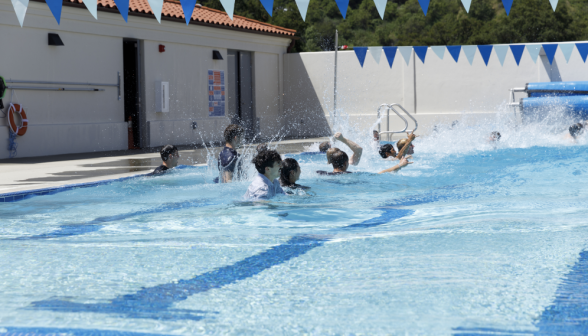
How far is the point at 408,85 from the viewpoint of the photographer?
17.7m

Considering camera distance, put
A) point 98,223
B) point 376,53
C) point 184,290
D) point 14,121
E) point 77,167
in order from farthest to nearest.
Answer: point 376,53 → point 14,121 → point 77,167 → point 98,223 → point 184,290

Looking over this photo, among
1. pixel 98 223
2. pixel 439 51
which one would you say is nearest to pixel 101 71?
pixel 98 223

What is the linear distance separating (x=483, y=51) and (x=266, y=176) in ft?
41.7

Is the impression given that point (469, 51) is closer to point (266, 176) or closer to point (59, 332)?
point (266, 176)

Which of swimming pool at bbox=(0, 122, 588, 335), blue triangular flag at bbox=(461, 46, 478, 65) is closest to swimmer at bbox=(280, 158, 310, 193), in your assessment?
swimming pool at bbox=(0, 122, 588, 335)

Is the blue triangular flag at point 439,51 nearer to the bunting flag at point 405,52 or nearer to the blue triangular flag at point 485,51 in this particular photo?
the bunting flag at point 405,52

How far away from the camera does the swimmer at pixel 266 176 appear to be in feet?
16.2

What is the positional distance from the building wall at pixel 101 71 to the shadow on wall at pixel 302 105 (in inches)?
70.9

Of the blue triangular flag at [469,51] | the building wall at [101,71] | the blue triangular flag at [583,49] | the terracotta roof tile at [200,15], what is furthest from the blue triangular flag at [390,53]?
the blue triangular flag at [583,49]

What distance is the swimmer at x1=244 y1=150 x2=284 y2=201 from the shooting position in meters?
4.94

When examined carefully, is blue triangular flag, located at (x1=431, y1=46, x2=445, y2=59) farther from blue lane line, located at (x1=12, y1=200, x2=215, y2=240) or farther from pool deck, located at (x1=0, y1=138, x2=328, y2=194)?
blue lane line, located at (x1=12, y1=200, x2=215, y2=240)

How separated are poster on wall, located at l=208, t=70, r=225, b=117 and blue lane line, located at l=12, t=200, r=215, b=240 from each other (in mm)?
10054

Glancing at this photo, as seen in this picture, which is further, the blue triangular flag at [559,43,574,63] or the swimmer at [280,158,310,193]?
the blue triangular flag at [559,43,574,63]

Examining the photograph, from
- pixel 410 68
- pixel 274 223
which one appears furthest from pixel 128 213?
pixel 410 68
